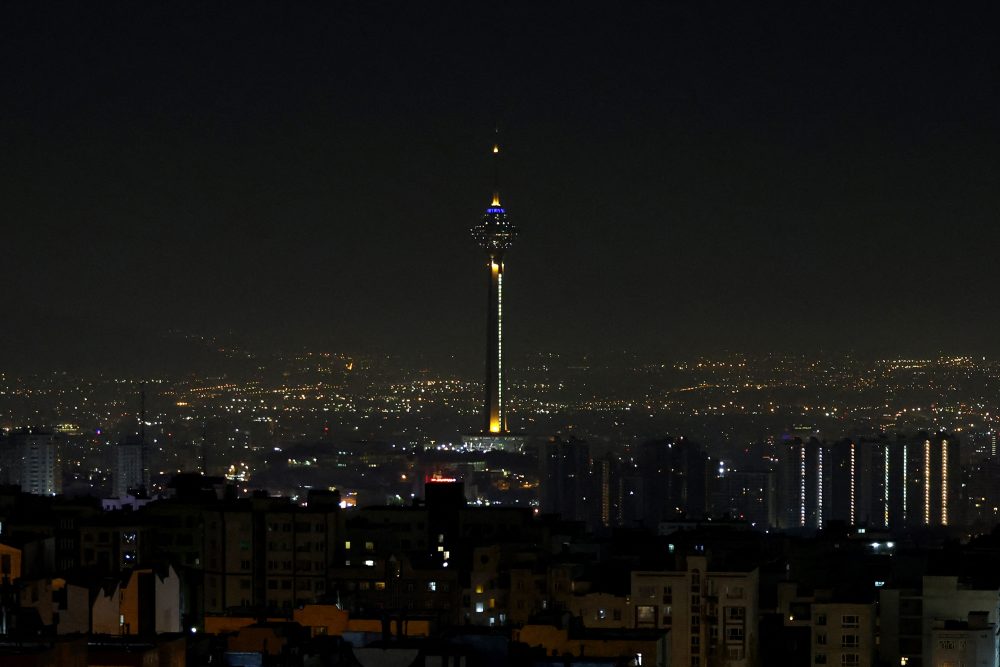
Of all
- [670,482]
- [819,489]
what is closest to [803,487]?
[819,489]

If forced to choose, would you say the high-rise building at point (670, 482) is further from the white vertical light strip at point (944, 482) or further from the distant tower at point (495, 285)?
the distant tower at point (495, 285)

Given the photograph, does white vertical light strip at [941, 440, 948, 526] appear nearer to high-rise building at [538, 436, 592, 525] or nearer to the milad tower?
high-rise building at [538, 436, 592, 525]

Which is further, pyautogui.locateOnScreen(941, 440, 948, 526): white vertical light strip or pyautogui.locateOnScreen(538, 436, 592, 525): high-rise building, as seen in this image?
pyautogui.locateOnScreen(538, 436, 592, 525): high-rise building

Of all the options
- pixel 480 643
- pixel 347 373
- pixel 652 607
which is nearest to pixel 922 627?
pixel 652 607

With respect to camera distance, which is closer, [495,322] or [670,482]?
[670,482]

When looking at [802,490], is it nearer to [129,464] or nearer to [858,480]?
[858,480]

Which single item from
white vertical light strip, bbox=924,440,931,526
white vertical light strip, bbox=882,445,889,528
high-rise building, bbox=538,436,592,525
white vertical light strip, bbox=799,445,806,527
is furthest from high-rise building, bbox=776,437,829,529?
high-rise building, bbox=538,436,592,525

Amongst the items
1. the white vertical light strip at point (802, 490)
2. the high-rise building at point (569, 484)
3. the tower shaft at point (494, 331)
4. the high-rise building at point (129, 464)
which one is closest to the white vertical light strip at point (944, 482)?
the white vertical light strip at point (802, 490)
